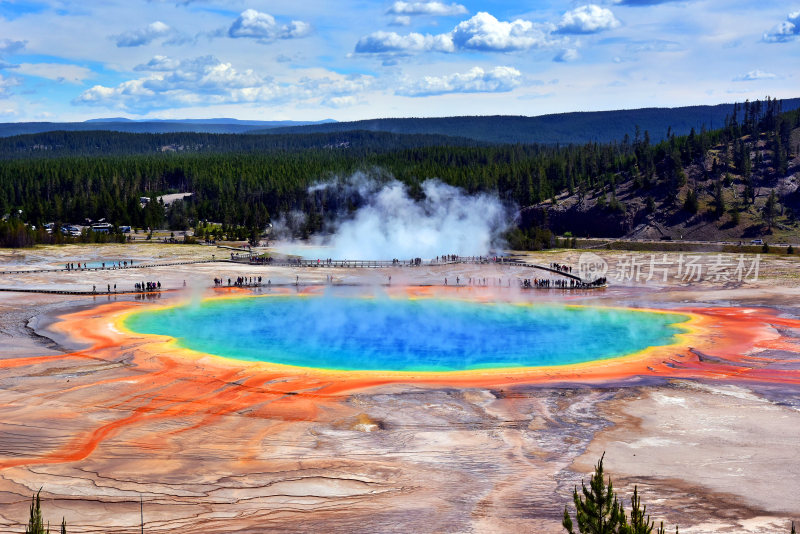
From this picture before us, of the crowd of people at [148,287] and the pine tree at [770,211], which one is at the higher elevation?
the pine tree at [770,211]

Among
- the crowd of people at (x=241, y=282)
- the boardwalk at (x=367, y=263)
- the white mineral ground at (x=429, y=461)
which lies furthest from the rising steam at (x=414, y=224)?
the white mineral ground at (x=429, y=461)

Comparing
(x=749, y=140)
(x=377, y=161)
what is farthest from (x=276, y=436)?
(x=377, y=161)

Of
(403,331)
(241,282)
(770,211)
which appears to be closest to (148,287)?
(241,282)

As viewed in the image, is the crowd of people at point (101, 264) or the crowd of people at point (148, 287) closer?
the crowd of people at point (148, 287)

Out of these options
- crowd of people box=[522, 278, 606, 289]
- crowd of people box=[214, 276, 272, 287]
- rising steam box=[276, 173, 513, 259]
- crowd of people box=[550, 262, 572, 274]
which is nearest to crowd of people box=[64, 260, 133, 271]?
crowd of people box=[214, 276, 272, 287]

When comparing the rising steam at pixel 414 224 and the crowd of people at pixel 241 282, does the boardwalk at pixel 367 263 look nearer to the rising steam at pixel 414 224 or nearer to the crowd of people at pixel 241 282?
the rising steam at pixel 414 224

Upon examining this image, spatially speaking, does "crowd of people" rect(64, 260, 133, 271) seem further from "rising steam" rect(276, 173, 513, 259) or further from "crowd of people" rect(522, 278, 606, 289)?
"crowd of people" rect(522, 278, 606, 289)

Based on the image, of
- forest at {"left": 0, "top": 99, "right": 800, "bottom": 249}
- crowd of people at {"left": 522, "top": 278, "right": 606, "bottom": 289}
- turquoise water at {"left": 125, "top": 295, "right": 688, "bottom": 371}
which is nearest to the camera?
turquoise water at {"left": 125, "top": 295, "right": 688, "bottom": 371}
